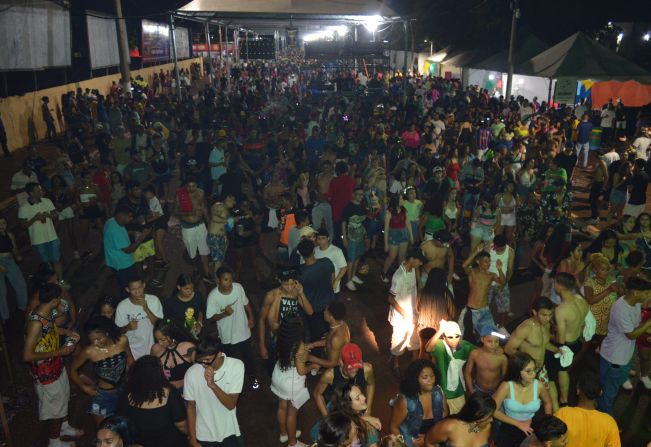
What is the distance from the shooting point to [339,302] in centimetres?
497

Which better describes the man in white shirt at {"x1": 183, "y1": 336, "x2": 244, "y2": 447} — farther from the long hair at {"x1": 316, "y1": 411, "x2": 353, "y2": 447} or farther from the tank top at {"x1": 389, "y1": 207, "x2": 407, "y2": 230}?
the tank top at {"x1": 389, "y1": 207, "x2": 407, "y2": 230}

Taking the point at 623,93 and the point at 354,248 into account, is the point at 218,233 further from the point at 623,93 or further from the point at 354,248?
the point at 623,93

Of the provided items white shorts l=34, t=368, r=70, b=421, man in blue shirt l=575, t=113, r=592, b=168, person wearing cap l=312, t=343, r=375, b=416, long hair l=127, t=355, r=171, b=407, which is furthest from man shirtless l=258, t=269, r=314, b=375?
man in blue shirt l=575, t=113, r=592, b=168

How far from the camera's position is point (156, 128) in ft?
→ 46.2

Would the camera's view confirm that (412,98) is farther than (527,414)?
Yes

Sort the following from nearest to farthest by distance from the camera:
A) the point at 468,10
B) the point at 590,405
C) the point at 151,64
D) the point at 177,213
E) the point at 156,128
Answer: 1. the point at 590,405
2. the point at 177,213
3. the point at 156,128
4. the point at 468,10
5. the point at 151,64

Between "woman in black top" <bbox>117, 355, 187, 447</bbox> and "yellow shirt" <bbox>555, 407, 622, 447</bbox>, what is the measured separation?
3.04 m

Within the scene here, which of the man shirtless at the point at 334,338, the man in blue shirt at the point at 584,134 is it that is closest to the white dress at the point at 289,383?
the man shirtless at the point at 334,338

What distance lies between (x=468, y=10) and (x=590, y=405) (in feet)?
117

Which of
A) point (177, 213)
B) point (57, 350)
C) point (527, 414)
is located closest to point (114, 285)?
point (177, 213)

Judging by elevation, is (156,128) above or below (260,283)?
above

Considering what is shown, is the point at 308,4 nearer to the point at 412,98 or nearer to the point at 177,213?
the point at 412,98

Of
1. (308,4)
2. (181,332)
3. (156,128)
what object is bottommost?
(181,332)

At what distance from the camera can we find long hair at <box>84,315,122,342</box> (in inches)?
180
